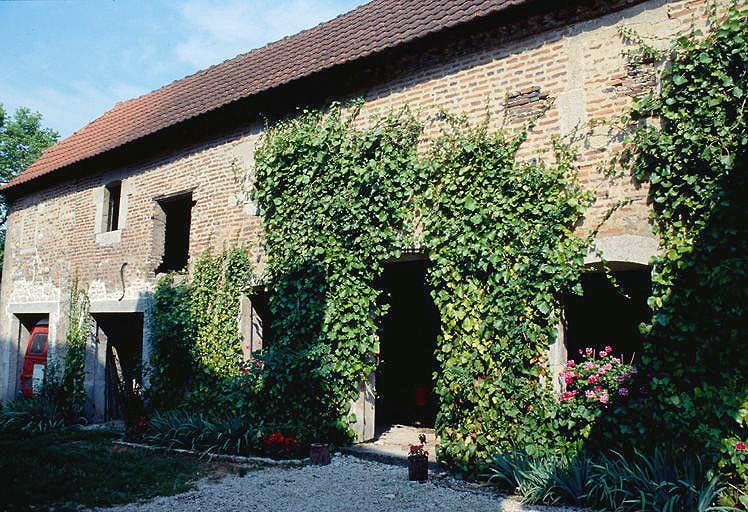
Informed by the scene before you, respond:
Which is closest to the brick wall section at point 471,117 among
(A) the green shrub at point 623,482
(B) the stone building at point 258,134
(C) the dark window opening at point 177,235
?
(B) the stone building at point 258,134

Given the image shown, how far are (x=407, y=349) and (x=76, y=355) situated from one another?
21.4 feet

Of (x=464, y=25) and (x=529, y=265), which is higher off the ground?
(x=464, y=25)

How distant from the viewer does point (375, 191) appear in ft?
22.7

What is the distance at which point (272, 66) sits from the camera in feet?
29.2

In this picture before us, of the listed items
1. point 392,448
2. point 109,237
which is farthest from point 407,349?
point 109,237

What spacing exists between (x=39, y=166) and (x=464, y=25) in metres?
11.1

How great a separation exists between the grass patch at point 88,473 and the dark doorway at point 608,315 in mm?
5108

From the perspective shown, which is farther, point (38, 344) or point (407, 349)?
point (38, 344)

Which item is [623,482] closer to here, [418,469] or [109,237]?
[418,469]

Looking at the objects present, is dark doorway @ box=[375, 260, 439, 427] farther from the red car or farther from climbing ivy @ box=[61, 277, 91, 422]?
the red car

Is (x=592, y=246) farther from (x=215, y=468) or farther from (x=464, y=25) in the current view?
(x=215, y=468)

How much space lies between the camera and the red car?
1169 centimetres

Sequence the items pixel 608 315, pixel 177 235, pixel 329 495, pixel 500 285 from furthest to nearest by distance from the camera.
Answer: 1. pixel 177 235
2. pixel 608 315
3. pixel 500 285
4. pixel 329 495

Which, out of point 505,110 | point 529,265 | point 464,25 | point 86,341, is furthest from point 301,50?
point 86,341
